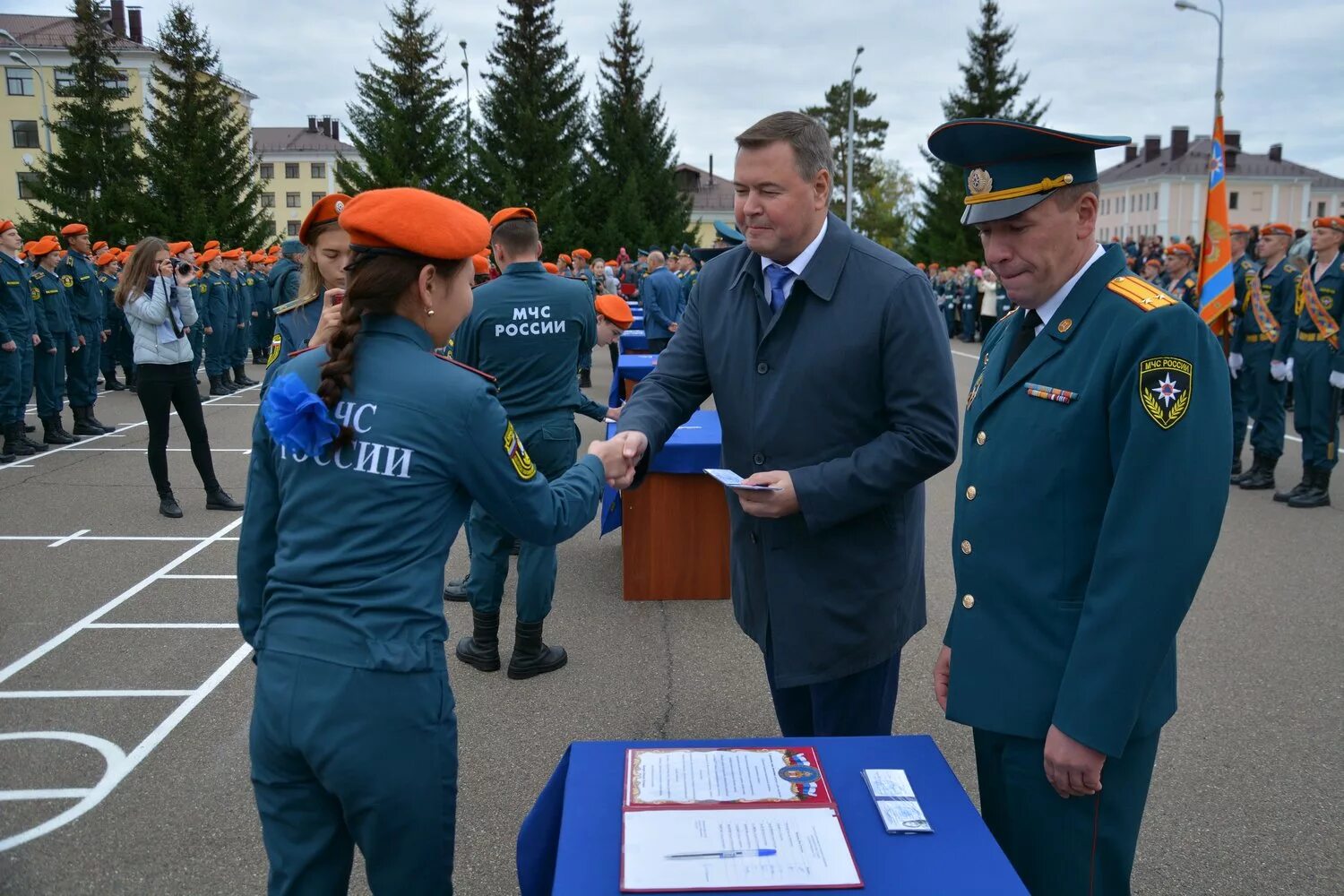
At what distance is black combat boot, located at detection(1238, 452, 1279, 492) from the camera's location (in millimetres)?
9188

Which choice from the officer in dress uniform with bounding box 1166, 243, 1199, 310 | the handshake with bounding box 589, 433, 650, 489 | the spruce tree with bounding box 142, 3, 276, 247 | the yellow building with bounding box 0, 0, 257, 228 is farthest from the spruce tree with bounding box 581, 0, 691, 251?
the handshake with bounding box 589, 433, 650, 489

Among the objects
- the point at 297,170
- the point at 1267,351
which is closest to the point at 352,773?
the point at 1267,351

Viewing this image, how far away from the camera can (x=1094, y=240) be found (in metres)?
2.01

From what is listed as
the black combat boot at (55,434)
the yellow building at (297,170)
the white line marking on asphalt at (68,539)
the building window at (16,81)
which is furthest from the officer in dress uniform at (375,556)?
the yellow building at (297,170)

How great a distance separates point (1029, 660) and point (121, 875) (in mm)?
3005

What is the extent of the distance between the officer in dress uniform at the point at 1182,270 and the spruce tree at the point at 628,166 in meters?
33.4

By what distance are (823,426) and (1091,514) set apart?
810mm

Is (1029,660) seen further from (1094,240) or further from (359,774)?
(359,774)

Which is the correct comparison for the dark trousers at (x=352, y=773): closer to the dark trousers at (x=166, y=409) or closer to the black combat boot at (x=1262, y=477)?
the dark trousers at (x=166, y=409)

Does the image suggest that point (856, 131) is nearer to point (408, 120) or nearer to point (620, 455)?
point (408, 120)

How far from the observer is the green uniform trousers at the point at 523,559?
5.01 m

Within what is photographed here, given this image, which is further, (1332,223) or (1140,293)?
(1332,223)

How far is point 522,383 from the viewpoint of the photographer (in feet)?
16.7

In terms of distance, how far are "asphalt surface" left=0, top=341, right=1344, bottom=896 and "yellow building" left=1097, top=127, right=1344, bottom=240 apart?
77.3 m
